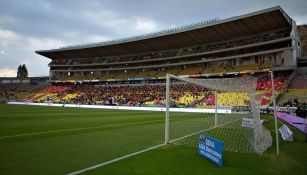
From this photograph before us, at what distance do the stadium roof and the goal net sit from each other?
12.4 meters

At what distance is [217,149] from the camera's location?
641 cm

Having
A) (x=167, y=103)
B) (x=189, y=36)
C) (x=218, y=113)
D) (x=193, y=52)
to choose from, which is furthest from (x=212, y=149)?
(x=193, y=52)

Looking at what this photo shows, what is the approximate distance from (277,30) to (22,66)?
127303mm

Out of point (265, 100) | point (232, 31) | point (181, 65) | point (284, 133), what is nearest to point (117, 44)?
point (181, 65)

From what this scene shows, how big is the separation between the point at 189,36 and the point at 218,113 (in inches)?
1211

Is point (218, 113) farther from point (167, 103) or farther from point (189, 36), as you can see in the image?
point (189, 36)

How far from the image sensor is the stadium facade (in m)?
46.2

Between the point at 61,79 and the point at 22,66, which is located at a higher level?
the point at 22,66

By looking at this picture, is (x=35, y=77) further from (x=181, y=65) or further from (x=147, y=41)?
(x=181, y=65)

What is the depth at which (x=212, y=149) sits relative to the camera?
6.72m

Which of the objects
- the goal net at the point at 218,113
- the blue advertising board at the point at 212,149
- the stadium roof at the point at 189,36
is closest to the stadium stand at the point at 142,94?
the goal net at the point at 218,113

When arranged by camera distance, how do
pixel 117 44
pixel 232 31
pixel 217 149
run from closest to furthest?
1. pixel 217 149
2. pixel 232 31
3. pixel 117 44

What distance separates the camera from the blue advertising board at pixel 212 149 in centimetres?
631

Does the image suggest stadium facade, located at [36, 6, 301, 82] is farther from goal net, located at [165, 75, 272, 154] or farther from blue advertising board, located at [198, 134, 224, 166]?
blue advertising board, located at [198, 134, 224, 166]
